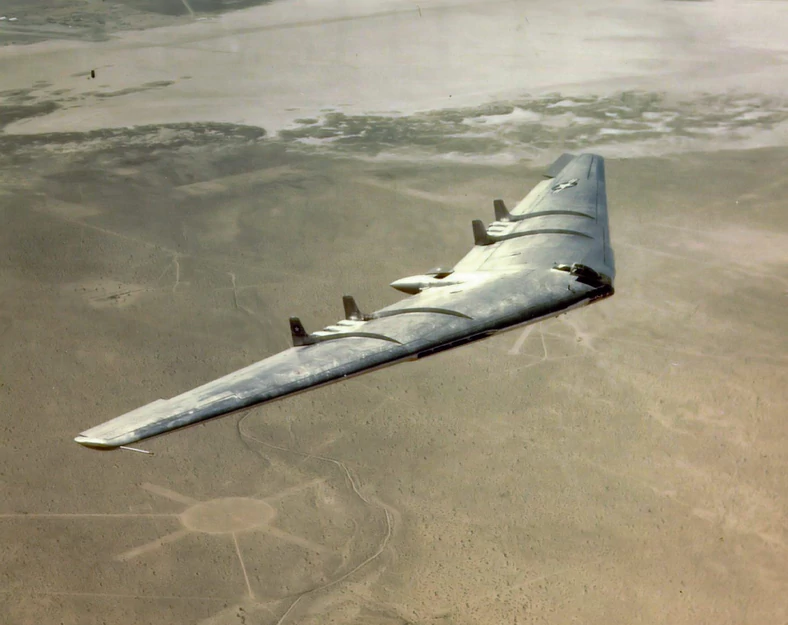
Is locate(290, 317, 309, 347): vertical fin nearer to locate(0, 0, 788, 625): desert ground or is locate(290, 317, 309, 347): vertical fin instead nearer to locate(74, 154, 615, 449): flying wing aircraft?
locate(74, 154, 615, 449): flying wing aircraft

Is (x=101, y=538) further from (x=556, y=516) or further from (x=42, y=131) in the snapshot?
(x=42, y=131)

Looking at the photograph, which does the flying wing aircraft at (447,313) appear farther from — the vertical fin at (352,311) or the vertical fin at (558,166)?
the vertical fin at (558,166)

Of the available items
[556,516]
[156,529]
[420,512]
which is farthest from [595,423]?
[156,529]

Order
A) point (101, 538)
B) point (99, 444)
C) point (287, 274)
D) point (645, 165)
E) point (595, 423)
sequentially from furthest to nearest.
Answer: point (645, 165)
point (287, 274)
point (595, 423)
point (101, 538)
point (99, 444)

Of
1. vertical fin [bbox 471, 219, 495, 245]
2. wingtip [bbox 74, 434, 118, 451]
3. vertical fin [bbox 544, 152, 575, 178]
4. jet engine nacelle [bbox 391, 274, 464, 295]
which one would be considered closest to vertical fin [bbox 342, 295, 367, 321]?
jet engine nacelle [bbox 391, 274, 464, 295]

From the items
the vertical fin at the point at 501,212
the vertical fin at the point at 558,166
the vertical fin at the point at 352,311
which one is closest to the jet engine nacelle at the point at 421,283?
the vertical fin at the point at 352,311
